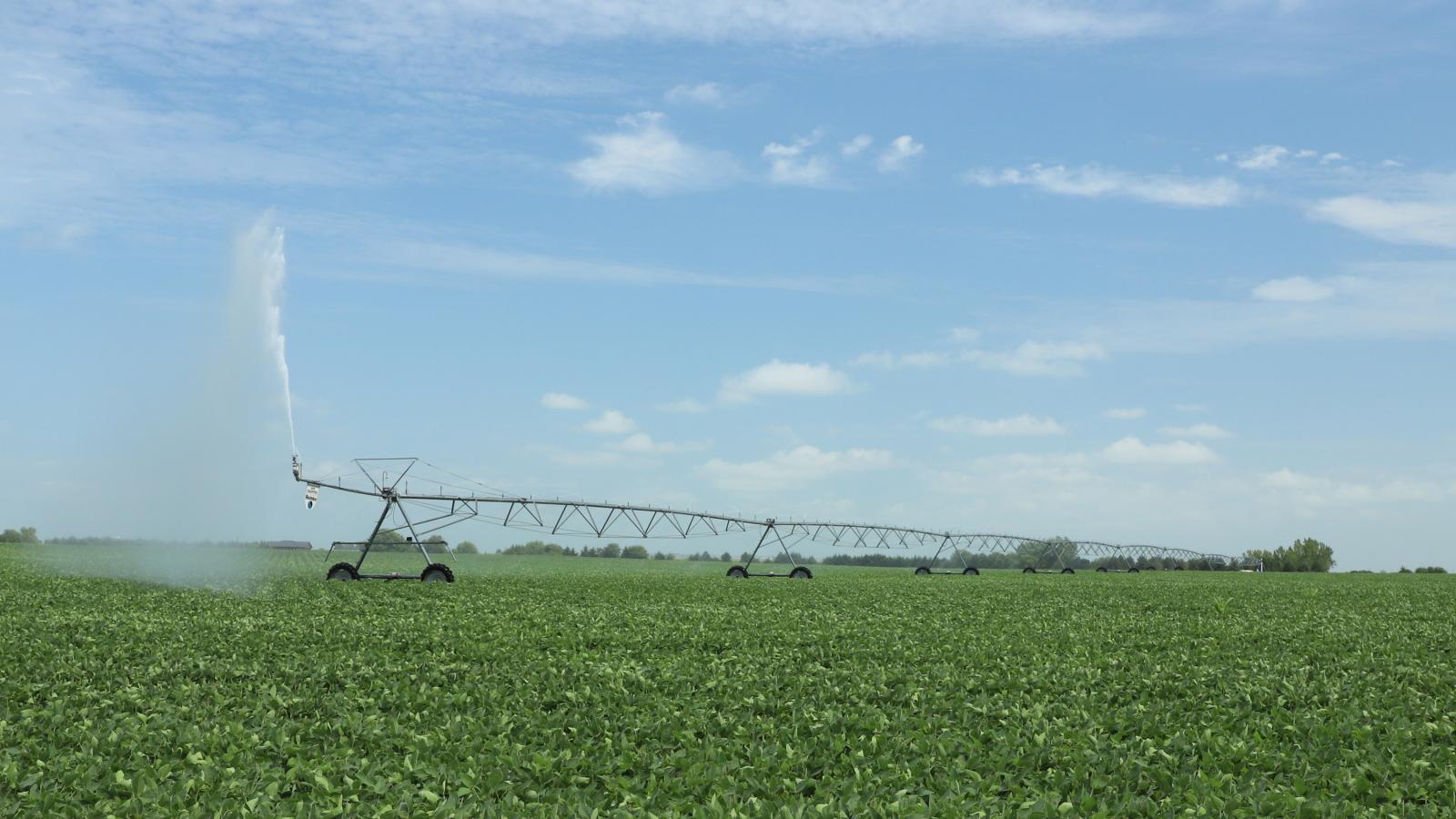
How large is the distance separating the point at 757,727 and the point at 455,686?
4103 mm

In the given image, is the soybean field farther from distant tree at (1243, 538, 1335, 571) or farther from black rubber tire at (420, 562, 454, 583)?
distant tree at (1243, 538, 1335, 571)

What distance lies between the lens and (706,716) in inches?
467

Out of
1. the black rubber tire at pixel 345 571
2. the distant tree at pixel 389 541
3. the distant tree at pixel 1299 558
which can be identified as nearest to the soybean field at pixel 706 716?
the black rubber tire at pixel 345 571

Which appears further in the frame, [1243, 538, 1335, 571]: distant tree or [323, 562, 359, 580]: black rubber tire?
[1243, 538, 1335, 571]: distant tree

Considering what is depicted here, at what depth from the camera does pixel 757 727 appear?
1143 cm

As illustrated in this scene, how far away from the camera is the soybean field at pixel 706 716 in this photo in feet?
31.0

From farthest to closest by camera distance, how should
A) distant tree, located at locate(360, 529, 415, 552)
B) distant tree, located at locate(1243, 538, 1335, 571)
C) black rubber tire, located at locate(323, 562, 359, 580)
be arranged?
distant tree, located at locate(1243, 538, 1335, 571) < distant tree, located at locate(360, 529, 415, 552) < black rubber tire, located at locate(323, 562, 359, 580)

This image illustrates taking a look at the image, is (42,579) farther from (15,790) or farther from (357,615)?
(15,790)

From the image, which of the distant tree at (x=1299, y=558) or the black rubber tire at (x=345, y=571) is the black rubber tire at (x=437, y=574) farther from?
the distant tree at (x=1299, y=558)

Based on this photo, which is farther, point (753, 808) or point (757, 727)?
point (757, 727)

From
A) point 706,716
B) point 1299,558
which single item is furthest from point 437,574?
point 1299,558

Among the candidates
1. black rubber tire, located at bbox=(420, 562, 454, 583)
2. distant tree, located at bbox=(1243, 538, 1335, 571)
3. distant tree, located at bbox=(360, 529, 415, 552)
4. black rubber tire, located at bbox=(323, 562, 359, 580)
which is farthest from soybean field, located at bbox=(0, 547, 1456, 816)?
distant tree, located at bbox=(1243, 538, 1335, 571)

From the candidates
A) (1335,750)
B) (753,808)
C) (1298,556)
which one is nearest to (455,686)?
(753,808)

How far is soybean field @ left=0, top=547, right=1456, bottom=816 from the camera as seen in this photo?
945cm
